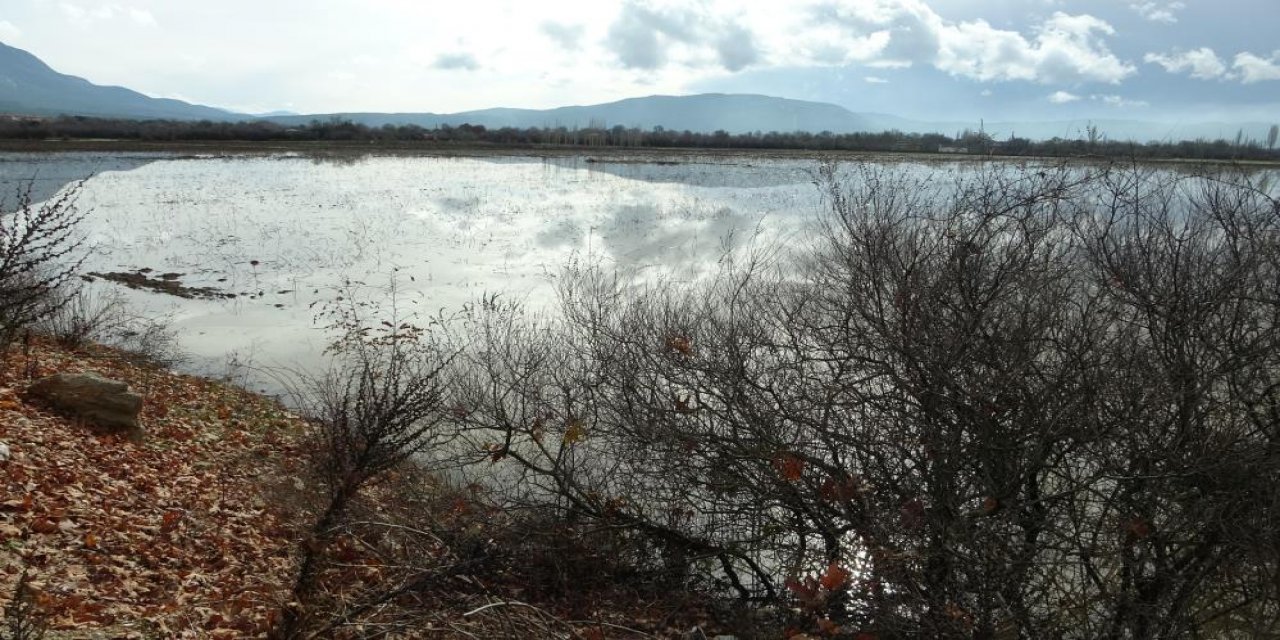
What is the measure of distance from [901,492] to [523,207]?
87.8 ft

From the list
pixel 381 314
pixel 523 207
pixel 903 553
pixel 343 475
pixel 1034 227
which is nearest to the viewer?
pixel 903 553

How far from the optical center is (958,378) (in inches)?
307

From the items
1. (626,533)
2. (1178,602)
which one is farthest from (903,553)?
(626,533)

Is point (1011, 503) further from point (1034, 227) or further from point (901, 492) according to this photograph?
point (1034, 227)

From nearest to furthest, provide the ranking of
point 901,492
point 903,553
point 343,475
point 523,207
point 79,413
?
point 903,553 < point 343,475 < point 901,492 < point 79,413 < point 523,207

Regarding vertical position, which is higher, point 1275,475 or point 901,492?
point 1275,475

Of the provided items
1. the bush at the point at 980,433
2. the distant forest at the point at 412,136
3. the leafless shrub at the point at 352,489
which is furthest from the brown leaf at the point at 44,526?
the distant forest at the point at 412,136

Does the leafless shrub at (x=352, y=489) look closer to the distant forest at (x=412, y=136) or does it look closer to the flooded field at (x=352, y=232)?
the flooded field at (x=352, y=232)

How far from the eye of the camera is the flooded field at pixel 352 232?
1770 centimetres

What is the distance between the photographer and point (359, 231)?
2634 centimetres

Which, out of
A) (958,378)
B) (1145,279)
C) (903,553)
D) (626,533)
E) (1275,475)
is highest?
(1145,279)

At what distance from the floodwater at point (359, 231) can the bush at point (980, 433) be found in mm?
4268

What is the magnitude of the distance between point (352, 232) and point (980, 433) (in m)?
23.9

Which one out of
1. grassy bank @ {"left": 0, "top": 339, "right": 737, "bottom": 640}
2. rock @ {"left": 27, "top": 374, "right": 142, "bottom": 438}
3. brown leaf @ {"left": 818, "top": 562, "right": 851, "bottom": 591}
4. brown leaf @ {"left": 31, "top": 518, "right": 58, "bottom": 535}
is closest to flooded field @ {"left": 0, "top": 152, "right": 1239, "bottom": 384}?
rock @ {"left": 27, "top": 374, "right": 142, "bottom": 438}
